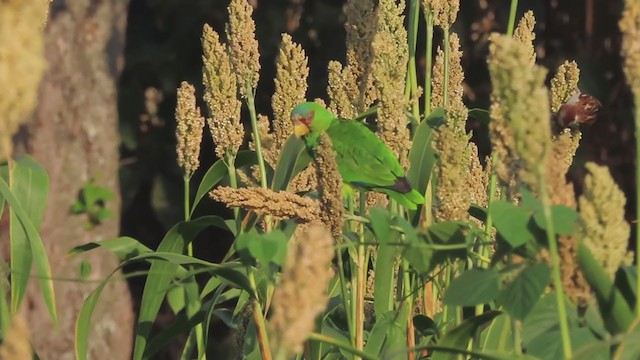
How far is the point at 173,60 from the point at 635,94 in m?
4.61

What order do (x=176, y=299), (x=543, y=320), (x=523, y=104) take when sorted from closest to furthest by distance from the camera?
(x=523, y=104) → (x=543, y=320) → (x=176, y=299)

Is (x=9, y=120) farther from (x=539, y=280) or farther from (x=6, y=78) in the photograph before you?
(x=539, y=280)

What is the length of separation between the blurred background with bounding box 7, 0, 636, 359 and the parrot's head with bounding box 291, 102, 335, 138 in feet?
7.82

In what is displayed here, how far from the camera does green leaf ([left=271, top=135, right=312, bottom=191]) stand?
191cm

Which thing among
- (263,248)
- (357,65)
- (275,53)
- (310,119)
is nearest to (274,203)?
(263,248)

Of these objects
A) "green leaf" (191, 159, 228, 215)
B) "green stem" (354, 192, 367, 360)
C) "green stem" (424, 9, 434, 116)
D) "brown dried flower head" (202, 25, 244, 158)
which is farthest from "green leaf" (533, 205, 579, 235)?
"green leaf" (191, 159, 228, 215)

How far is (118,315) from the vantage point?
5012 millimetres

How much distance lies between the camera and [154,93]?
5.94 meters

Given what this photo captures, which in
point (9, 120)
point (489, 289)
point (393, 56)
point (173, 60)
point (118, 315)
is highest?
point (173, 60)

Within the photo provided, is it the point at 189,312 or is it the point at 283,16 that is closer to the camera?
the point at 189,312

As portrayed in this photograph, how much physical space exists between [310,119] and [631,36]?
1446 mm

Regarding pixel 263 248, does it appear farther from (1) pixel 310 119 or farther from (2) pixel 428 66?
(1) pixel 310 119

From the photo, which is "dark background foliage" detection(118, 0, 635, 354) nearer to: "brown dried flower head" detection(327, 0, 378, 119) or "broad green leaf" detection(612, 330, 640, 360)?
"brown dried flower head" detection(327, 0, 378, 119)

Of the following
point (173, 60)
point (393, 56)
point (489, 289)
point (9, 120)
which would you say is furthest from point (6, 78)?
point (173, 60)
